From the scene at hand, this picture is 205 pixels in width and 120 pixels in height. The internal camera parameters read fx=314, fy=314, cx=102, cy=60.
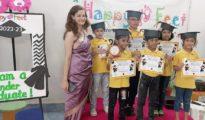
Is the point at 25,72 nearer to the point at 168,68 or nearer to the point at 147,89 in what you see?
the point at 147,89

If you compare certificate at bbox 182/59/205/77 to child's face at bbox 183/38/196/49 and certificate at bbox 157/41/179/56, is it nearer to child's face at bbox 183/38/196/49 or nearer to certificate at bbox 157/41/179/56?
child's face at bbox 183/38/196/49

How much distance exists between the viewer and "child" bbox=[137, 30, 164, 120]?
341 cm

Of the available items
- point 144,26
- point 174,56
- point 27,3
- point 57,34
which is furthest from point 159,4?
point 27,3

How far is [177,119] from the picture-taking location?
3729 mm

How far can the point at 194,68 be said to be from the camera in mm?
3527

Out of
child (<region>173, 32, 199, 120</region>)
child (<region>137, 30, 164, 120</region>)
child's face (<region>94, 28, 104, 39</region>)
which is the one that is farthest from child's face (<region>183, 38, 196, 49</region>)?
child's face (<region>94, 28, 104, 39</region>)

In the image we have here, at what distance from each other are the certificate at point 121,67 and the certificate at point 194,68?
0.59 meters

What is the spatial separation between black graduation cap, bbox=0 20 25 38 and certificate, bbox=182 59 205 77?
1.87 metres

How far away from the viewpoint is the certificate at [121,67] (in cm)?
343

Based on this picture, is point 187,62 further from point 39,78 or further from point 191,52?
point 39,78

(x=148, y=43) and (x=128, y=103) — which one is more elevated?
(x=148, y=43)

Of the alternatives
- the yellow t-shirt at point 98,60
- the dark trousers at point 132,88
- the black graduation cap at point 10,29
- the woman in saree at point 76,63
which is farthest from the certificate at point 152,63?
the black graduation cap at point 10,29

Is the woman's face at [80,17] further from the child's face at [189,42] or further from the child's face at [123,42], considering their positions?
the child's face at [189,42]

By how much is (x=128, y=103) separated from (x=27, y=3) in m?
1.70
